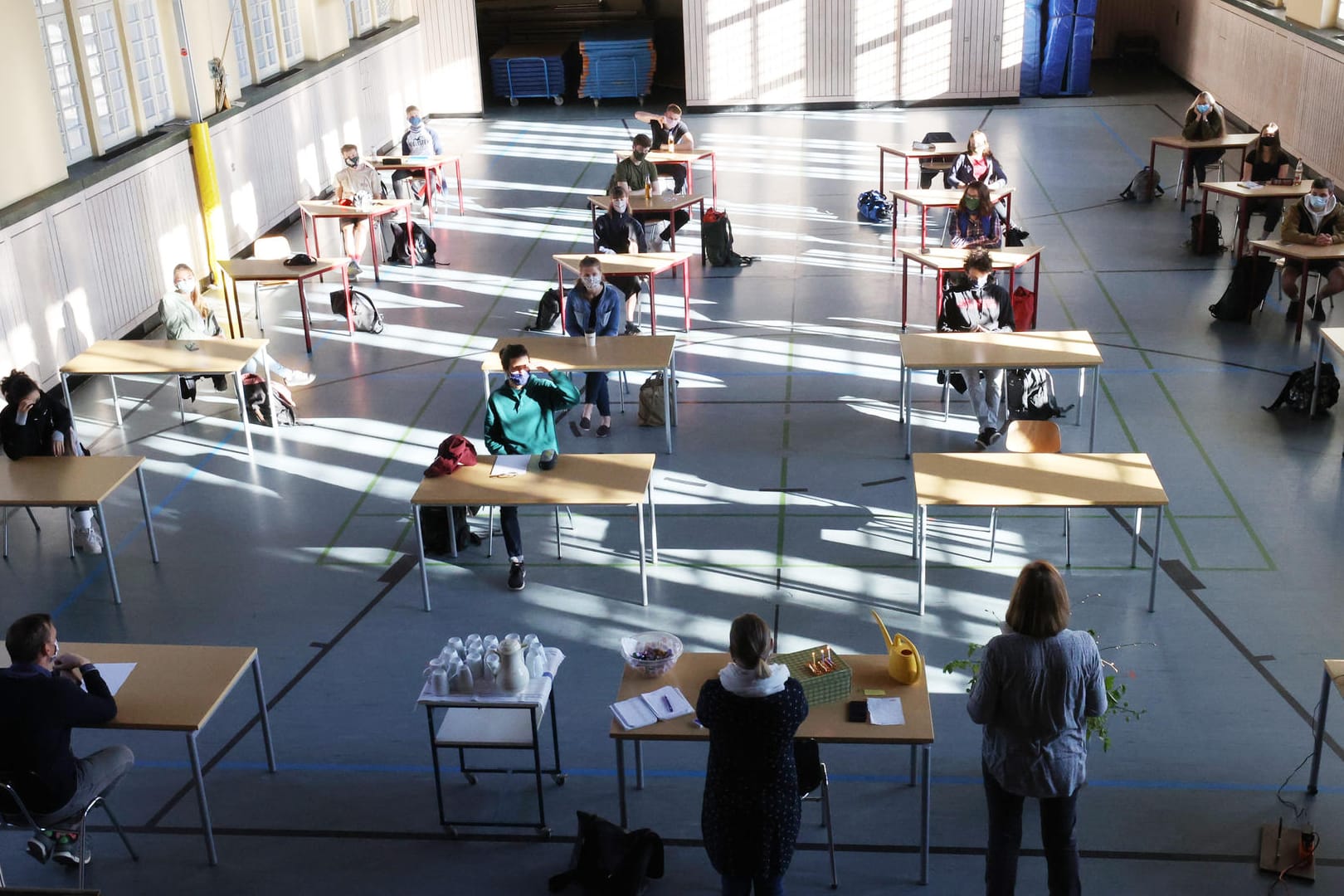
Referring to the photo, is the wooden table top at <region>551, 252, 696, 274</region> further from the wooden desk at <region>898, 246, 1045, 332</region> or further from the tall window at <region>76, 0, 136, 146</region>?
the tall window at <region>76, 0, 136, 146</region>

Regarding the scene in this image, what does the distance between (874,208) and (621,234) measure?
186 inches

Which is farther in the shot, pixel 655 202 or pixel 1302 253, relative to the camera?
pixel 655 202

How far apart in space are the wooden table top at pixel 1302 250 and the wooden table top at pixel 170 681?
31.1ft

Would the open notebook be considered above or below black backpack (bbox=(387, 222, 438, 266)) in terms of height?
above

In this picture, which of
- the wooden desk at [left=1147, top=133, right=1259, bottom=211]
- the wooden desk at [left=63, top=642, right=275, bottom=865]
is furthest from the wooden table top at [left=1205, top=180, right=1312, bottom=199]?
the wooden desk at [left=63, top=642, right=275, bottom=865]

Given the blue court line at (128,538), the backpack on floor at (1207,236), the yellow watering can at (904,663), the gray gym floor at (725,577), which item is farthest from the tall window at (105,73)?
the backpack on floor at (1207,236)

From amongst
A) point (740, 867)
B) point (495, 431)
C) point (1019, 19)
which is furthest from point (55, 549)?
point (1019, 19)

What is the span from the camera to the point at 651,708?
18.3ft

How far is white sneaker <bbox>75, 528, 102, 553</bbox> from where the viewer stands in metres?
8.83

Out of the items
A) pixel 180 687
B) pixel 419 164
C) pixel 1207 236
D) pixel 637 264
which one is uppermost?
pixel 419 164

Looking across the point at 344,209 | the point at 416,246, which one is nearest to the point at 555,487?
the point at 344,209

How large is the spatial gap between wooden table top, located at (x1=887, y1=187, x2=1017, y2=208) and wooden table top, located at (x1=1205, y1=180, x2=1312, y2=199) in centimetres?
216

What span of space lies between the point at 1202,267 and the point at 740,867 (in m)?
11.2

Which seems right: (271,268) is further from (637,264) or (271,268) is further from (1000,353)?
(1000,353)
